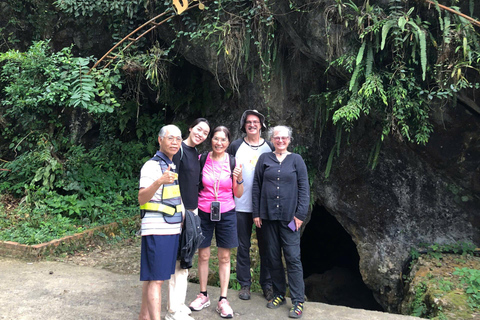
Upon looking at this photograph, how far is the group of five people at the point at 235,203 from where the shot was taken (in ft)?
11.1

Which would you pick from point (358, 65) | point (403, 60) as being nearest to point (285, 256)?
point (358, 65)

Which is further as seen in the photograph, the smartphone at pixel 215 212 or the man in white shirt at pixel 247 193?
the man in white shirt at pixel 247 193

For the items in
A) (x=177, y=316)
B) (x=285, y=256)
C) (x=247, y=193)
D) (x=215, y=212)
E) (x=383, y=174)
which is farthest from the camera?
(x=383, y=174)

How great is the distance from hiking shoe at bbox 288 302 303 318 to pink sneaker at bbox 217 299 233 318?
622mm

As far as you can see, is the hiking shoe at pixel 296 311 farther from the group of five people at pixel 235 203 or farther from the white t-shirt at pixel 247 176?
the white t-shirt at pixel 247 176

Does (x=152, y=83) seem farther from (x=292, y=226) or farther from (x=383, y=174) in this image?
(x=383, y=174)

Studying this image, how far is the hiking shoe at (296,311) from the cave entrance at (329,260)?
597 centimetres

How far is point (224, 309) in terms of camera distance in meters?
3.93

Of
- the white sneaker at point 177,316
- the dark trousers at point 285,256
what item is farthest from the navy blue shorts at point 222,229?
the white sneaker at point 177,316

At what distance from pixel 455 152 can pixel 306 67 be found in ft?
9.74

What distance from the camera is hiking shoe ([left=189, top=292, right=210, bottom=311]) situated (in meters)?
4.00

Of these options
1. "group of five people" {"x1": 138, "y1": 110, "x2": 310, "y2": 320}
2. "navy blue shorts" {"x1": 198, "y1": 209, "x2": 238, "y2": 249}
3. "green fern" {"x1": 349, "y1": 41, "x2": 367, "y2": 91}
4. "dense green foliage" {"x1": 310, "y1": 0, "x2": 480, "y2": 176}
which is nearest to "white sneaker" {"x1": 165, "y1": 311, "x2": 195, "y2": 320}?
"group of five people" {"x1": 138, "y1": 110, "x2": 310, "y2": 320}

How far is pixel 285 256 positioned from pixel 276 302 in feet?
1.73

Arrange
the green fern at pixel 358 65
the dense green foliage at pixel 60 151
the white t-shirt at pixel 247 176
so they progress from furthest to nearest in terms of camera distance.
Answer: the dense green foliage at pixel 60 151, the green fern at pixel 358 65, the white t-shirt at pixel 247 176
